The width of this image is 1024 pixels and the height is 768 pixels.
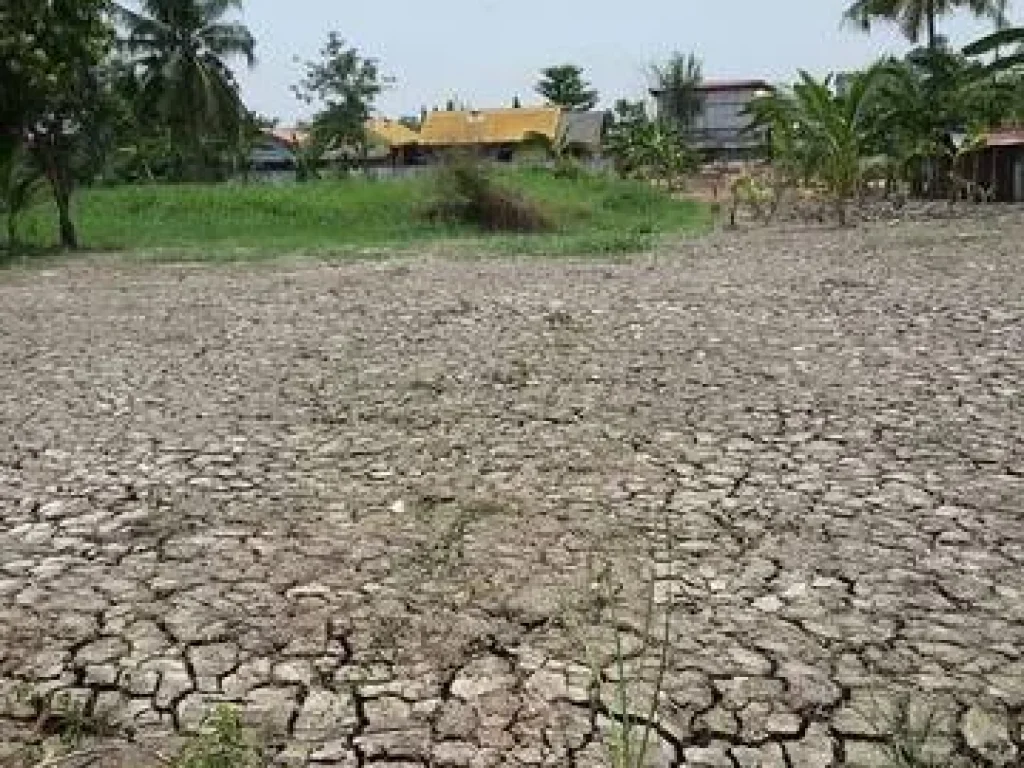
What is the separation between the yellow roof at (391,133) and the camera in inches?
2315

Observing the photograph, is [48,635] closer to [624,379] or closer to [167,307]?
[624,379]

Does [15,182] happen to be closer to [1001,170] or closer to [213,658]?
[213,658]

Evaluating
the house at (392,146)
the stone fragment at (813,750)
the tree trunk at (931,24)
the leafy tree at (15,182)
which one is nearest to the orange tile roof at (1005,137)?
the tree trunk at (931,24)

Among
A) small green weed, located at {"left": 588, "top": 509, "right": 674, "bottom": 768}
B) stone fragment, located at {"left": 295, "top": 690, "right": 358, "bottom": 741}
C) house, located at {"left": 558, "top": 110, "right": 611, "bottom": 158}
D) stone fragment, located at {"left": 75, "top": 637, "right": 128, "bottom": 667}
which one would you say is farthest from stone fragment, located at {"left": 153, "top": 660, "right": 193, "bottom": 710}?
house, located at {"left": 558, "top": 110, "right": 611, "bottom": 158}

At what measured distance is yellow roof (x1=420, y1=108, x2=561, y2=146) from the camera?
58094 mm

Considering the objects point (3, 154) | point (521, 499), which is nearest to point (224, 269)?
point (3, 154)

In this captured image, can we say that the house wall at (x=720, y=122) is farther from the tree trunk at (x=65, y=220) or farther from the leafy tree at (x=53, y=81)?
the leafy tree at (x=53, y=81)

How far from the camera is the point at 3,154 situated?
19.0m

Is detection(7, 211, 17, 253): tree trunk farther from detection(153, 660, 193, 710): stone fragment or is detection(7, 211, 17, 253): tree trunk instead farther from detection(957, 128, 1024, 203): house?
detection(957, 128, 1024, 203): house

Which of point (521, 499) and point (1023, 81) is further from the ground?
point (1023, 81)

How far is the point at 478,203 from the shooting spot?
2491cm

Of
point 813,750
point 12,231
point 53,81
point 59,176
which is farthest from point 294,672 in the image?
point 12,231

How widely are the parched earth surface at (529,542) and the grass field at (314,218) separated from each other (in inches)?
431

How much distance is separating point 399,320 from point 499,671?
6956 mm
